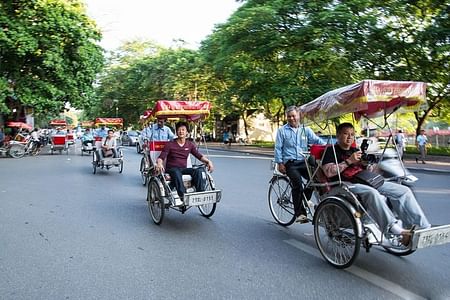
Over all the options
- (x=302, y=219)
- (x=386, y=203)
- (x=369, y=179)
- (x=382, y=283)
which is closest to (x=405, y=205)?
(x=386, y=203)

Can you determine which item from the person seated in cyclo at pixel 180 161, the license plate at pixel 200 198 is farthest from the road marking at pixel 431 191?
the license plate at pixel 200 198

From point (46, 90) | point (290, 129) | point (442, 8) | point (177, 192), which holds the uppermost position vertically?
point (442, 8)

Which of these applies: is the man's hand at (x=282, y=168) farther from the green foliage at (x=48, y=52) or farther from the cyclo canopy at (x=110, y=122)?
the cyclo canopy at (x=110, y=122)

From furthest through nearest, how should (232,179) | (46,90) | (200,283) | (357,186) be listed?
1. (46,90)
2. (232,179)
3. (357,186)
4. (200,283)

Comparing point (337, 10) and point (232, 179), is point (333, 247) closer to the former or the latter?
point (232, 179)

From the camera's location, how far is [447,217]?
727 cm

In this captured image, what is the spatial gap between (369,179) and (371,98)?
95 cm

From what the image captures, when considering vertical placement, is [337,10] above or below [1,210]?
above

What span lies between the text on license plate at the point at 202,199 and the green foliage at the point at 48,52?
17.0 m

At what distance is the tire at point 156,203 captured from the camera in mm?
6525

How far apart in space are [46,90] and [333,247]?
20635 mm

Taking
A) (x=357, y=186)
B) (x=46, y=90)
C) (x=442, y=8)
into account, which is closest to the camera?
(x=357, y=186)

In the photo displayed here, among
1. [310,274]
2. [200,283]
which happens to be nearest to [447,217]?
[310,274]

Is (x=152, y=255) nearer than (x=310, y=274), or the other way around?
(x=310, y=274)
